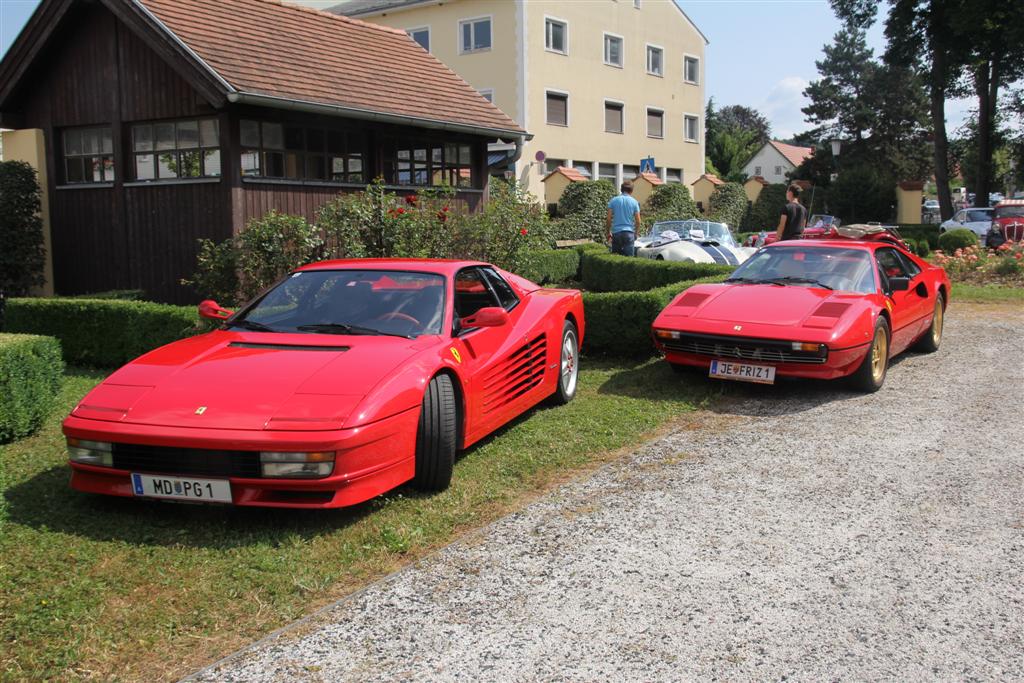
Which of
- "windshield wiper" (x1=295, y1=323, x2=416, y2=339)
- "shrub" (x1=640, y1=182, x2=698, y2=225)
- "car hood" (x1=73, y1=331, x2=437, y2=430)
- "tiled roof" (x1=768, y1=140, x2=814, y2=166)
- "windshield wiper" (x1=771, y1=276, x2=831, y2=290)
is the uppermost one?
"tiled roof" (x1=768, y1=140, x2=814, y2=166)

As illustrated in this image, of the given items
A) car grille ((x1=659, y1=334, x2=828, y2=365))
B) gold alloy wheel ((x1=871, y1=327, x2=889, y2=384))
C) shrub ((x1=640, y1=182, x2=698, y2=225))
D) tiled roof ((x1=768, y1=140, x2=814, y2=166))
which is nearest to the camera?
car grille ((x1=659, y1=334, x2=828, y2=365))

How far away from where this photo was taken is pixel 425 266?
6484 millimetres

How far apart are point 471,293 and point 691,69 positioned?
43711 millimetres

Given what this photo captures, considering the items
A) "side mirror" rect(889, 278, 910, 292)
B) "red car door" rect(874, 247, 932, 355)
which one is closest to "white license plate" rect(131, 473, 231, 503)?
"red car door" rect(874, 247, 932, 355)

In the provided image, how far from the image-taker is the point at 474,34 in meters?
38.2

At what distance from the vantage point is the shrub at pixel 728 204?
133ft

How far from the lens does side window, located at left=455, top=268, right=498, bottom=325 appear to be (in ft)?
22.1

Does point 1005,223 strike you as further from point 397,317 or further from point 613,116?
point 397,317

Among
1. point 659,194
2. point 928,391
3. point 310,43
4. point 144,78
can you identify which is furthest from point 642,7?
point 928,391

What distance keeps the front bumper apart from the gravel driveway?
60 centimetres

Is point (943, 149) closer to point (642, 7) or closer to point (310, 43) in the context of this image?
point (642, 7)

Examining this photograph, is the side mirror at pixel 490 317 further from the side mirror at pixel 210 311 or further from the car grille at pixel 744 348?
the car grille at pixel 744 348

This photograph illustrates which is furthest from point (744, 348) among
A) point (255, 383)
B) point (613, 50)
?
point (613, 50)

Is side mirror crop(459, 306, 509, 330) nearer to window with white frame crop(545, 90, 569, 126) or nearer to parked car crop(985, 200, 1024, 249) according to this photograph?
parked car crop(985, 200, 1024, 249)
